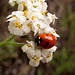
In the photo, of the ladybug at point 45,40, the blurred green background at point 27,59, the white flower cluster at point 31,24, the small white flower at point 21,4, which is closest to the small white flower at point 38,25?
the white flower cluster at point 31,24

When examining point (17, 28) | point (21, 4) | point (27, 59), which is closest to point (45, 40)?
point (17, 28)

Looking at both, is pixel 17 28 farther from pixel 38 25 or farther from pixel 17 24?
pixel 38 25

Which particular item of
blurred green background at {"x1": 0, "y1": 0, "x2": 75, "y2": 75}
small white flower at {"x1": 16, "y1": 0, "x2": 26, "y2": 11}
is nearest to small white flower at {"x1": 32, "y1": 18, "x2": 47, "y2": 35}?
small white flower at {"x1": 16, "y1": 0, "x2": 26, "y2": 11}

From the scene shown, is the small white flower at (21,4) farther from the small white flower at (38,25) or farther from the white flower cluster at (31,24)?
the small white flower at (38,25)

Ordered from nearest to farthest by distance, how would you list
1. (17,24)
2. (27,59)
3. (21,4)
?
(17,24)
(21,4)
(27,59)

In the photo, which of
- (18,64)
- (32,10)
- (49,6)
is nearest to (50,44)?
(32,10)
